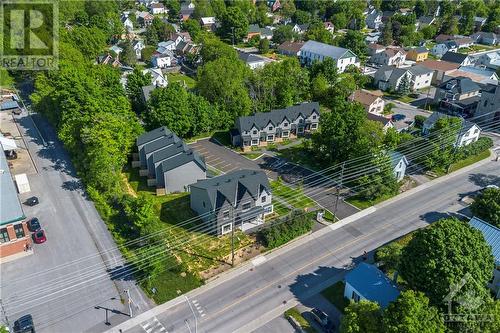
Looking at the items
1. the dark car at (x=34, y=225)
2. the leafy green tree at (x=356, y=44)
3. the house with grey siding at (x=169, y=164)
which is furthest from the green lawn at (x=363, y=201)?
the leafy green tree at (x=356, y=44)

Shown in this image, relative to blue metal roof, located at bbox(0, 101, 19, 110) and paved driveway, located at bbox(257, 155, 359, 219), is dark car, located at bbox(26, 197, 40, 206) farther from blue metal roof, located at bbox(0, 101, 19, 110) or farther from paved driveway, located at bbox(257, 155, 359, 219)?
blue metal roof, located at bbox(0, 101, 19, 110)

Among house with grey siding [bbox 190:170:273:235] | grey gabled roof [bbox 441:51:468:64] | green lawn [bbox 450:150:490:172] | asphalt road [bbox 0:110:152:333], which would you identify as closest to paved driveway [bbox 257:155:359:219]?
house with grey siding [bbox 190:170:273:235]

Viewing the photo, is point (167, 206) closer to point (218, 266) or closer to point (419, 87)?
point (218, 266)

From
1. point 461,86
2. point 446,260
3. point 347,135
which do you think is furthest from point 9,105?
point 461,86

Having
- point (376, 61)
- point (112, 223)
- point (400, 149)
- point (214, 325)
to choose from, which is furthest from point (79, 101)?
point (376, 61)

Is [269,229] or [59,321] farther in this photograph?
[269,229]

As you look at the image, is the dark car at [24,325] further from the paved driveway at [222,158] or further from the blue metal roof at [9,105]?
the blue metal roof at [9,105]

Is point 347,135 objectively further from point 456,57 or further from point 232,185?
point 456,57
